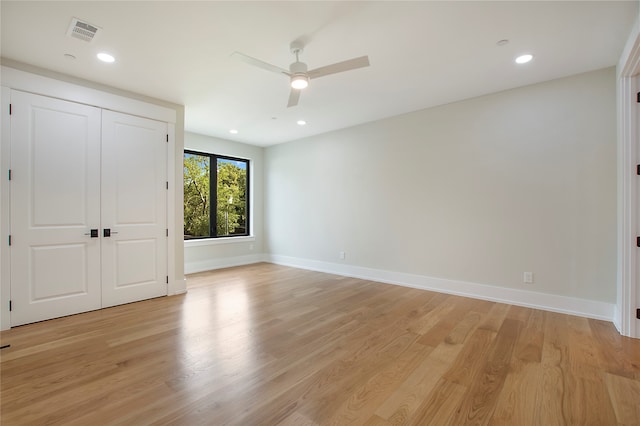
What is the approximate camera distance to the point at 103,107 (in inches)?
140

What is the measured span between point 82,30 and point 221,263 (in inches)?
178

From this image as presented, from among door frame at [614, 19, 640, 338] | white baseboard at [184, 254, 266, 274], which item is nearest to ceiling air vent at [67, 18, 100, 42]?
white baseboard at [184, 254, 266, 274]

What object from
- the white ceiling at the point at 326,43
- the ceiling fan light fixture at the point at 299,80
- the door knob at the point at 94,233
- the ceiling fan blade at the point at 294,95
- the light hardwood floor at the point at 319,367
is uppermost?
the white ceiling at the point at 326,43

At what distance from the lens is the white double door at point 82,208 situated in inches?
121

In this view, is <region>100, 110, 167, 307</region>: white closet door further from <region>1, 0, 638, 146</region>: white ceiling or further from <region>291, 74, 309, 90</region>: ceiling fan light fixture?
<region>291, 74, 309, 90</region>: ceiling fan light fixture

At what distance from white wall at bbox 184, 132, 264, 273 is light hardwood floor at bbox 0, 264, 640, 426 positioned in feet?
7.07

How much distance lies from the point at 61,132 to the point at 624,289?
610 cm

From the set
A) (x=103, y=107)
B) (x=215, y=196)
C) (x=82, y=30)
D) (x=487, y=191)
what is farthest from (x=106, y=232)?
(x=487, y=191)

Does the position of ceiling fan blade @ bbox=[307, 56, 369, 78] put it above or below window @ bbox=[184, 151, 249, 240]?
above

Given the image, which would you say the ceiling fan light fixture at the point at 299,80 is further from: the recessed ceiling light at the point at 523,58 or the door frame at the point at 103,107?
the door frame at the point at 103,107

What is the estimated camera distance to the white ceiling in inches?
89.0

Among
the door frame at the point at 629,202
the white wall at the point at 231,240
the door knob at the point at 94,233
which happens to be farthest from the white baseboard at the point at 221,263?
the door frame at the point at 629,202

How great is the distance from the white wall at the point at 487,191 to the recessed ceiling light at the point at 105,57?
11.9 feet

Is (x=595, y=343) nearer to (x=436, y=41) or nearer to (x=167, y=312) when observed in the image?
(x=436, y=41)
